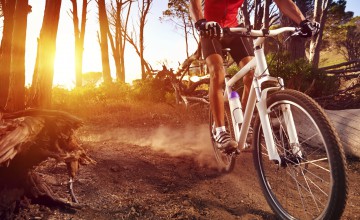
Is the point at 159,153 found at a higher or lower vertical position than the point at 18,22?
lower

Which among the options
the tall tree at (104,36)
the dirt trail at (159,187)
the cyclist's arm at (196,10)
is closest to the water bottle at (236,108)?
the dirt trail at (159,187)

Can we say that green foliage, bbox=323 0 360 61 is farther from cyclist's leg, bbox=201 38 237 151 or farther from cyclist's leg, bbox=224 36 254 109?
cyclist's leg, bbox=201 38 237 151

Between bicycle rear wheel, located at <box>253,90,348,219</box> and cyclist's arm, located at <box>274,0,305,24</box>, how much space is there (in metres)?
1.01

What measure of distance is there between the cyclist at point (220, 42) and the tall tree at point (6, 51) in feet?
7.80

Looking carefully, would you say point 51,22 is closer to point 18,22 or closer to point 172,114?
point 18,22

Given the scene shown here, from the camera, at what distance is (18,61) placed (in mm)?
3875

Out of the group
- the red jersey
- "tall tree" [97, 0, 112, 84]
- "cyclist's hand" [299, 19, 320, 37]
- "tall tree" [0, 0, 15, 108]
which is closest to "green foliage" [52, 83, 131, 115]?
"tall tree" [97, 0, 112, 84]

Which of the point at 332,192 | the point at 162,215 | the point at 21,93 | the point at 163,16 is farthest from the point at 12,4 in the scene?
the point at 163,16

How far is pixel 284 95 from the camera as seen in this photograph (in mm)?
2453

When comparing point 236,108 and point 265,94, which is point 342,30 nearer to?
point 236,108

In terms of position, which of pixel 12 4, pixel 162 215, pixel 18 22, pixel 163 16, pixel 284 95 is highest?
pixel 163 16

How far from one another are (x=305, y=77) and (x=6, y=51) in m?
7.15

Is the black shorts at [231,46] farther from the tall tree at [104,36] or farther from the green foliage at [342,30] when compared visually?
the green foliage at [342,30]

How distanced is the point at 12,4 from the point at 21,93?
143cm
